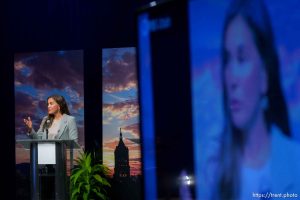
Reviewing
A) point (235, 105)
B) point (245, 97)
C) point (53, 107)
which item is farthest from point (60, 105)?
point (245, 97)

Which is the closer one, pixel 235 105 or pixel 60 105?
pixel 235 105

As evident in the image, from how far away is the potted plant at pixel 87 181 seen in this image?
5344mm

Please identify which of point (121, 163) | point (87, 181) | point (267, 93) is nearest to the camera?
point (267, 93)

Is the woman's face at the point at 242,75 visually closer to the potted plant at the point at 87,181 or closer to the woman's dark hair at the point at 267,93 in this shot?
the woman's dark hair at the point at 267,93

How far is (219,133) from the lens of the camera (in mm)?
5070

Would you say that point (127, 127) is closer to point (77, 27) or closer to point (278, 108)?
point (77, 27)

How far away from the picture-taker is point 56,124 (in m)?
5.82

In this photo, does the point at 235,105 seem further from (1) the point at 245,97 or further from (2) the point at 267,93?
(2) the point at 267,93

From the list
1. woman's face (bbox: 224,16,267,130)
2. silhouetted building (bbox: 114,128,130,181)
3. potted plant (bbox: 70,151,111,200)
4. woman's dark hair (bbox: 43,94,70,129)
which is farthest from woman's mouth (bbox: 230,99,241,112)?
woman's dark hair (bbox: 43,94,70,129)

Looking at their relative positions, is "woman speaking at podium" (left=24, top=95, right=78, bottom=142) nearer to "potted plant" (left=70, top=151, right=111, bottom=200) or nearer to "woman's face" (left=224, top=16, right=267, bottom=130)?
"potted plant" (left=70, top=151, right=111, bottom=200)

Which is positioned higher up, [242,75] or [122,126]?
[242,75]

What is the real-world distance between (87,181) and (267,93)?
217cm

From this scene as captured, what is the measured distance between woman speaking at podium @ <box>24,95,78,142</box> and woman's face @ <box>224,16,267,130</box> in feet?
6.36

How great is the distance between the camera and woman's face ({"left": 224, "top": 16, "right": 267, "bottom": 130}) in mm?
4809
